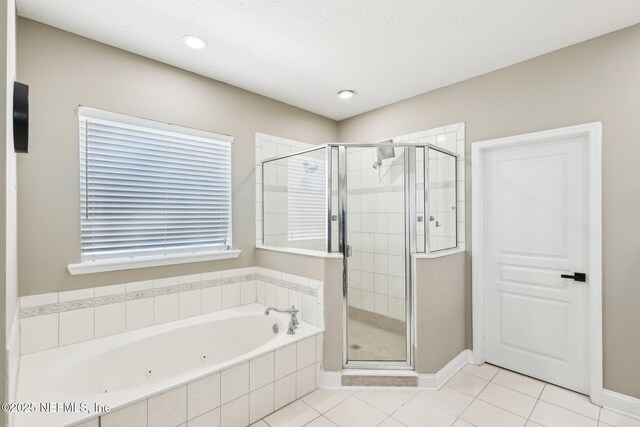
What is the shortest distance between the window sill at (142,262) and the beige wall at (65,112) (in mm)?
56

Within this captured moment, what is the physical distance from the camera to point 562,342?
7.58ft

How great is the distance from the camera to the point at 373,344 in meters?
2.58

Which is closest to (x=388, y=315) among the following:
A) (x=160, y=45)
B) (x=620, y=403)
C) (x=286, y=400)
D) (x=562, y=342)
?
(x=286, y=400)

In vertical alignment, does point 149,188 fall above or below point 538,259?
above

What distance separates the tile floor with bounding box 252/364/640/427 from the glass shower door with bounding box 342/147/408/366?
0.29 metres

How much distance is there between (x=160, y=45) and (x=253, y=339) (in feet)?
8.11

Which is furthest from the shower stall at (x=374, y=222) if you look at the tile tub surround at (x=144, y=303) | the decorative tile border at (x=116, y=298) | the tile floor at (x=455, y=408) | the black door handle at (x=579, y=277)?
the black door handle at (x=579, y=277)

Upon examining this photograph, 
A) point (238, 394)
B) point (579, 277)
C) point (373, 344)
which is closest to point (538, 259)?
point (579, 277)

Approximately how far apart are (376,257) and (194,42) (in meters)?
2.23

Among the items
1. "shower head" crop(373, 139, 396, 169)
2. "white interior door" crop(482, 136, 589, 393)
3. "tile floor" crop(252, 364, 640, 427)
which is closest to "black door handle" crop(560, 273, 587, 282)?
"white interior door" crop(482, 136, 589, 393)

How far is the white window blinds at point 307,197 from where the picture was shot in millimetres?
2520

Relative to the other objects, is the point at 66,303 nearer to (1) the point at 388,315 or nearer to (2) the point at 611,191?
(1) the point at 388,315

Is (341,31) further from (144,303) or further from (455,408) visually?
(455,408)

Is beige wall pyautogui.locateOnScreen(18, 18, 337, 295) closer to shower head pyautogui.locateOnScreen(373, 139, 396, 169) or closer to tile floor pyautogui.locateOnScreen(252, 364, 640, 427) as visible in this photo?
tile floor pyautogui.locateOnScreen(252, 364, 640, 427)
